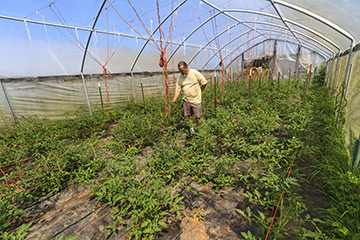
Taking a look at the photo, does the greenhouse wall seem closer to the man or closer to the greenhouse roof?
the greenhouse roof

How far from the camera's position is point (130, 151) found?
2.91m

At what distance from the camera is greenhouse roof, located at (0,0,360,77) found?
399cm

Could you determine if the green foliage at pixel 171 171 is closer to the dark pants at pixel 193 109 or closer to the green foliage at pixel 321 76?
the dark pants at pixel 193 109

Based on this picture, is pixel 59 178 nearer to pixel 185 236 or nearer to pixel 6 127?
pixel 185 236

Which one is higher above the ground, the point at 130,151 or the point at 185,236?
the point at 130,151

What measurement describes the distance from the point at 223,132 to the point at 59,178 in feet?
8.55

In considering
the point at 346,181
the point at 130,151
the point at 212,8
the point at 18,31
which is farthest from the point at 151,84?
the point at 346,181

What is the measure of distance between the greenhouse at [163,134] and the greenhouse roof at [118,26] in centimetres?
4

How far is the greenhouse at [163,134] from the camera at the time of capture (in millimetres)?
1637

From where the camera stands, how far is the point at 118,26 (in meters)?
5.92

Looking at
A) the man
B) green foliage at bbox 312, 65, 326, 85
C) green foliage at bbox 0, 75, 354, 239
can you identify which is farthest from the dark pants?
green foliage at bbox 312, 65, 326, 85

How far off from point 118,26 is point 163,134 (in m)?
4.61

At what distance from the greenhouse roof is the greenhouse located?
0.04 metres

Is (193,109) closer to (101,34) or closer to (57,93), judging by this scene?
(101,34)
